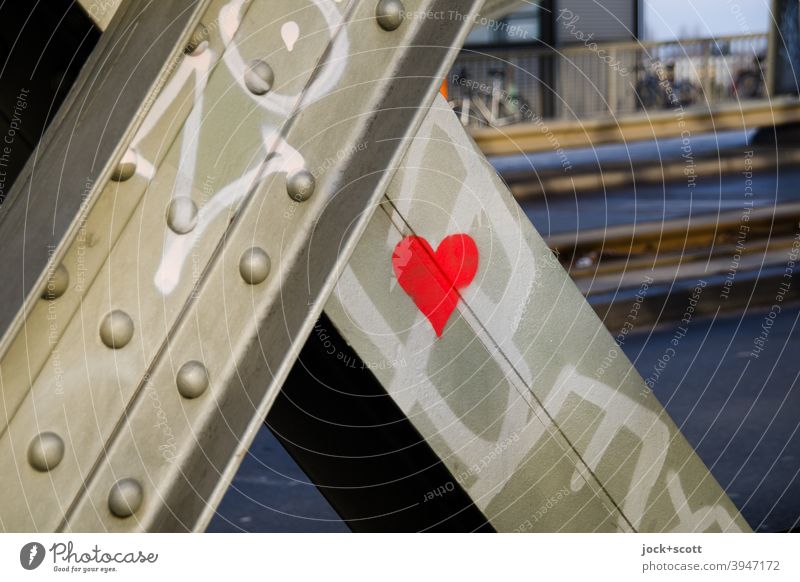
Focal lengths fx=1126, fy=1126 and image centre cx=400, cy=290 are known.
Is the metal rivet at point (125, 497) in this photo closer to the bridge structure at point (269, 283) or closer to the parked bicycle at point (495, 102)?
the bridge structure at point (269, 283)

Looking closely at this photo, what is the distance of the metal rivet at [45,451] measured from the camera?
74 centimetres

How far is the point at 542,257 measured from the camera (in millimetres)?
921

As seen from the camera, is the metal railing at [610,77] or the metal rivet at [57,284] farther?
the metal railing at [610,77]

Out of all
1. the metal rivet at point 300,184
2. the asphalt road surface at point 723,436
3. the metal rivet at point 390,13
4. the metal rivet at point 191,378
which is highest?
the metal rivet at point 390,13

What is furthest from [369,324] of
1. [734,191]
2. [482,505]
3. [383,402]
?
[734,191]

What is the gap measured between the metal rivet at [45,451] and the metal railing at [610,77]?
36.4 feet

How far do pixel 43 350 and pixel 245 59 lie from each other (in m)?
0.25

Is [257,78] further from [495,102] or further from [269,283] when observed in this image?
[495,102]

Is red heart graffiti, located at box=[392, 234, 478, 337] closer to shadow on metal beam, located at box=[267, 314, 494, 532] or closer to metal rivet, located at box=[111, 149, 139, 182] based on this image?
shadow on metal beam, located at box=[267, 314, 494, 532]

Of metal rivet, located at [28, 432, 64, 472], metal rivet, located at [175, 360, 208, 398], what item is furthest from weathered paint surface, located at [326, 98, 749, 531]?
metal rivet, located at [28, 432, 64, 472]

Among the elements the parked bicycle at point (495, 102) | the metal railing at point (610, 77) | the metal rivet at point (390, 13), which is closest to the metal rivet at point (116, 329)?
the metal rivet at point (390, 13)

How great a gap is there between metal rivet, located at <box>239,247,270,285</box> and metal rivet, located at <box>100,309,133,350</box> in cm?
9

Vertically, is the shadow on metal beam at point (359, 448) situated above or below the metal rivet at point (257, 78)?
below

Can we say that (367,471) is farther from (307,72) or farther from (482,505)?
(307,72)
